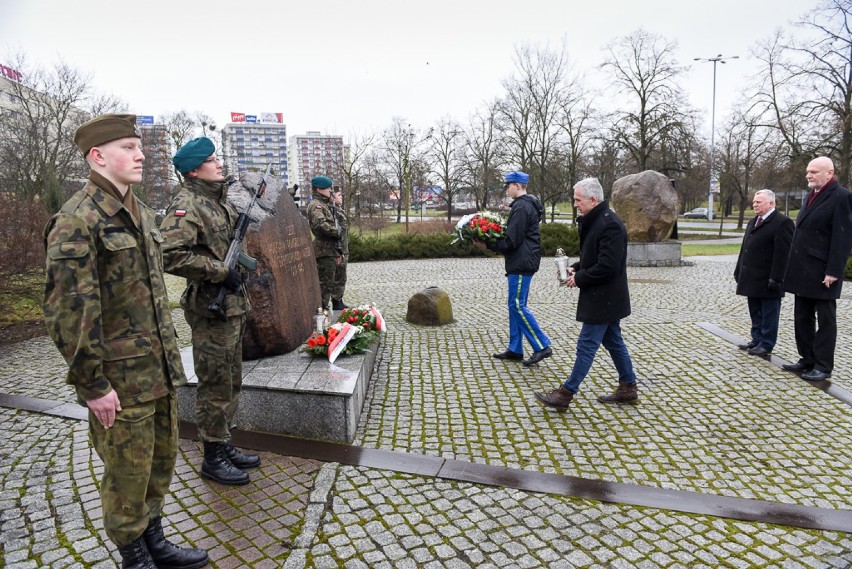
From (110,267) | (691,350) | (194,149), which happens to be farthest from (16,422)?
(691,350)

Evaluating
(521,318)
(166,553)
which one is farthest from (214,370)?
(521,318)

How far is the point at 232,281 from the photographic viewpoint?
357 cm

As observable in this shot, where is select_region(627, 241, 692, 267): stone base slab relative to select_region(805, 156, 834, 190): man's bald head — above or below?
below

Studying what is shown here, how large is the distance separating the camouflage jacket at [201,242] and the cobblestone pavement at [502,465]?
1.23 metres

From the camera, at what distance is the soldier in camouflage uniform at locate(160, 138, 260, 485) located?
141 inches

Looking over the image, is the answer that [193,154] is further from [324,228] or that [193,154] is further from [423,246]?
[423,246]

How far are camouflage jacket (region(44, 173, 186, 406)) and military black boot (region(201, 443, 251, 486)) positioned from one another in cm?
117

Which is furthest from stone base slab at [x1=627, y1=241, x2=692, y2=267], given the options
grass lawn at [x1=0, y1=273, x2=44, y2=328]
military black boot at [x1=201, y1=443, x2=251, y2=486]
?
military black boot at [x1=201, y1=443, x2=251, y2=486]

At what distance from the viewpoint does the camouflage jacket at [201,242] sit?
3.41 meters

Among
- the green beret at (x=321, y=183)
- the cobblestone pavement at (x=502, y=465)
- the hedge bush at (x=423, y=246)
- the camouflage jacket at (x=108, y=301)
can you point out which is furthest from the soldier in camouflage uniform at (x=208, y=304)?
the hedge bush at (x=423, y=246)

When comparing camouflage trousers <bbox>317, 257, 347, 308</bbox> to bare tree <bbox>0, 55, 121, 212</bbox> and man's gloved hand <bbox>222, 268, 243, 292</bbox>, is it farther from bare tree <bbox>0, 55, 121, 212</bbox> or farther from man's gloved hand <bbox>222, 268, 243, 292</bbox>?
bare tree <bbox>0, 55, 121, 212</bbox>

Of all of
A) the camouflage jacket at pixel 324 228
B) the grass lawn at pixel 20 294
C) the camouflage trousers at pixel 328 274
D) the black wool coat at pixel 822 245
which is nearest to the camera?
the black wool coat at pixel 822 245

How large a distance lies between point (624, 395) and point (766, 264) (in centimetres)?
282

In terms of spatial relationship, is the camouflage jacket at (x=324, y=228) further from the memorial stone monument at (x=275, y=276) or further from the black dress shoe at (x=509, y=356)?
the black dress shoe at (x=509, y=356)
